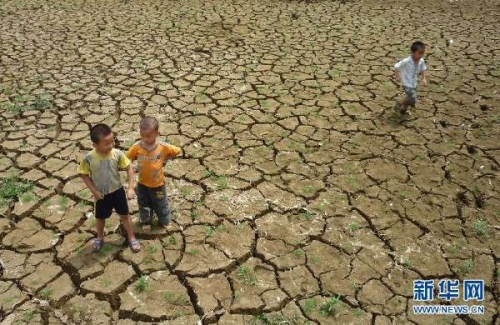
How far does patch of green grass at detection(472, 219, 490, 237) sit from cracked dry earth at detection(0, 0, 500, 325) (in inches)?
0.4

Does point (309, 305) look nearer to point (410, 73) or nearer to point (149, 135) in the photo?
point (149, 135)

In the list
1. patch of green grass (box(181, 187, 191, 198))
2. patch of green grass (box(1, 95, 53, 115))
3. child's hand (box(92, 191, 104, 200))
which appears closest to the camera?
child's hand (box(92, 191, 104, 200))

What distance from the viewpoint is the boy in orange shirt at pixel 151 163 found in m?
2.48

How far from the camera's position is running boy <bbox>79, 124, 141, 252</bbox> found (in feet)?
7.55

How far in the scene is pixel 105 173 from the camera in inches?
95.2

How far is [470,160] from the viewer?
3.76m

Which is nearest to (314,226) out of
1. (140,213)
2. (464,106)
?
(140,213)

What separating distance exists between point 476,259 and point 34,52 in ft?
22.3

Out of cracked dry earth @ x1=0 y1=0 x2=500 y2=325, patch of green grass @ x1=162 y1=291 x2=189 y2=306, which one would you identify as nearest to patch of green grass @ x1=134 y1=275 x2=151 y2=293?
cracked dry earth @ x1=0 y1=0 x2=500 y2=325

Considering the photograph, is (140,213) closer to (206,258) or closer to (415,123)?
(206,258)

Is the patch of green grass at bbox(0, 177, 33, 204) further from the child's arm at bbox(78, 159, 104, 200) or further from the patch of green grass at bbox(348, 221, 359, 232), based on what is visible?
the patch of green grass at bbox(348, 221, 359, 232)

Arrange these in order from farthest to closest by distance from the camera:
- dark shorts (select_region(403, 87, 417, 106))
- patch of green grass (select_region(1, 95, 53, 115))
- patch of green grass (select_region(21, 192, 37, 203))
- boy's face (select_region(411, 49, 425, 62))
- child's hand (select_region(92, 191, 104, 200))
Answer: patch of green grass (select_region(1, 95, 53, 115))
dark shorts (select_region(403, 87, 417, 106))
boy's face (select_region(411, 49, 425, 62))
patch of green grass (select_region(21, 192, 37, 203))
child's hand (select_region(92, 191, 104, 200))

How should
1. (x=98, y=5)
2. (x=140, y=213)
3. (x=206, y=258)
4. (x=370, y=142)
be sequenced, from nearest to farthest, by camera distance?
1. (x=206, y=258)
2. (x=140, y=213)
3. (x=370, y=142)
4. (x=98, y=5)

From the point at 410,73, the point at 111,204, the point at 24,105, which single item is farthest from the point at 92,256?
the point at 410,73
